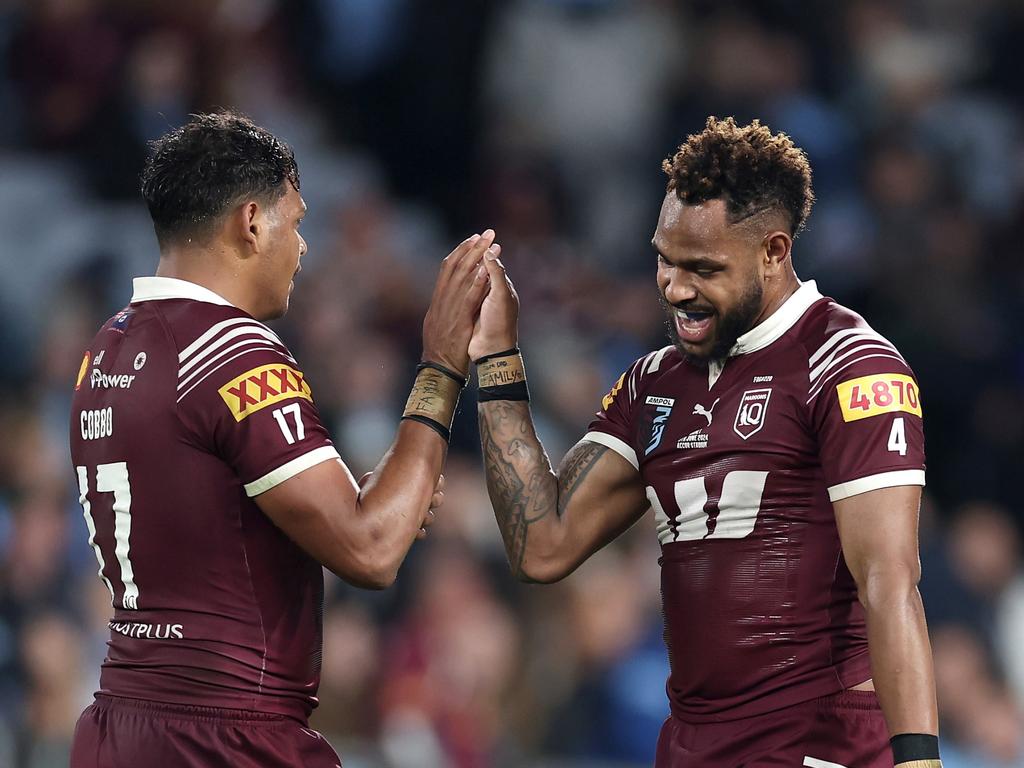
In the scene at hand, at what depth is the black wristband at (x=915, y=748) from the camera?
3570 mm

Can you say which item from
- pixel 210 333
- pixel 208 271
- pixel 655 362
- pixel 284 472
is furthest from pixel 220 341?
pixel 655 362

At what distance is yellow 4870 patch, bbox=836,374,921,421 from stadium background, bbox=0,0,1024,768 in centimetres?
405

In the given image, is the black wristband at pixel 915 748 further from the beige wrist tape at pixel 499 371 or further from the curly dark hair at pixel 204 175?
the curly dark hair at pixel 204 175

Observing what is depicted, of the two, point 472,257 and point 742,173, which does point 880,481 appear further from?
point 472,257

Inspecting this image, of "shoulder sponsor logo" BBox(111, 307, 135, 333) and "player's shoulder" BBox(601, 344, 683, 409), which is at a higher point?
"shoulder sponsor logo" BBox(111, 307, 135, 333)

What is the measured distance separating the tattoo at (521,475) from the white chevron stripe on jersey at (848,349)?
761mm

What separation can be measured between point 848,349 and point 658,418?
0.60 m

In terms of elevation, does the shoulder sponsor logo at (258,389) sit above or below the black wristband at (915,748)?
→ above

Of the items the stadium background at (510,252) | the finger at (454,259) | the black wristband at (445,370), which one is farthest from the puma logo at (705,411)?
the stadium background at (510,252)

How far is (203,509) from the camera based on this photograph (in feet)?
12.4

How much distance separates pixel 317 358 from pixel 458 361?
14.7 ft

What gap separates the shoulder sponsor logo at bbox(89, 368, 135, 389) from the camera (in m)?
3.86

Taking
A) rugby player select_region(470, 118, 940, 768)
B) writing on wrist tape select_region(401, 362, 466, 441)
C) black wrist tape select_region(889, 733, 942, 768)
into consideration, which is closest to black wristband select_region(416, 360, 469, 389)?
writing on wrist tape select_region(401, 362, 466, 441)

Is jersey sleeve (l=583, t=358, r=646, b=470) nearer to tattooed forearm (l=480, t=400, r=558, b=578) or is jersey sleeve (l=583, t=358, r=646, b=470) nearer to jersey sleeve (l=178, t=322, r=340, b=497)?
tattooed forearm (l=480, t=400, r=558, b=578)
